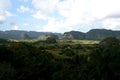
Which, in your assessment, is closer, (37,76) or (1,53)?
(37,76)

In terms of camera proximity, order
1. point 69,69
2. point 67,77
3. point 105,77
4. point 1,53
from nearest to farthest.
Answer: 1. point 105,77
2. point 67,77
3. point 69,69
4. point 1,53

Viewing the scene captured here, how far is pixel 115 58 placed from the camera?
43531mm

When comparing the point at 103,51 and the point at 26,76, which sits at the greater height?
the point at 103,51

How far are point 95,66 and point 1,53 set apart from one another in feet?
84.0

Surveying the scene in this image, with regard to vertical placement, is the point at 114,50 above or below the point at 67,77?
above

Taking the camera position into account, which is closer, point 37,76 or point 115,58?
point 115,58

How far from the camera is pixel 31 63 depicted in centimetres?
5559

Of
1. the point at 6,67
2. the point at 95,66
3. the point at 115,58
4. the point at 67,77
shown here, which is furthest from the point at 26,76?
the point at 115,58

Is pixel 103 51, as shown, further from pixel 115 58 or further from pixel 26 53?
pixel 26 53

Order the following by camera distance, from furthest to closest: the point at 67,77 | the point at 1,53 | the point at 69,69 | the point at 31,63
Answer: the point at 1,53, the point at 31,63, the point at 69,69, the point at 67,77

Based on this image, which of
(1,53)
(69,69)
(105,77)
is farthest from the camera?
(1,53)

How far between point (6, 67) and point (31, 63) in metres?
Answer: 8.13

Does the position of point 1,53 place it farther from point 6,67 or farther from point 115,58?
point 115,58

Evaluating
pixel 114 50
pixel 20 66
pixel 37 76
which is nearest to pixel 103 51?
pixel 114 50
